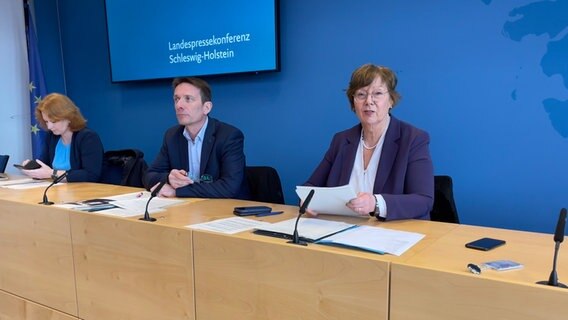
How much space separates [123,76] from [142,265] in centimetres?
271

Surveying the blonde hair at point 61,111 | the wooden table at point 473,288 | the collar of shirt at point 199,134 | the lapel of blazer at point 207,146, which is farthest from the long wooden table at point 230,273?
the blonde hair at point 61,111

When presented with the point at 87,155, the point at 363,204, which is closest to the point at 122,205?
the point at 363,204

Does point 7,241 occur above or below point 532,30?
below

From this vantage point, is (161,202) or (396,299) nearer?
(396,299)

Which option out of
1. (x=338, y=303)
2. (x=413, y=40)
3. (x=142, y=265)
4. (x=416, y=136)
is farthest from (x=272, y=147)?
(x=338, y=303)

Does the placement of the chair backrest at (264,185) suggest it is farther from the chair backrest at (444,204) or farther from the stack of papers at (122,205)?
the chair backrest at (444,204)

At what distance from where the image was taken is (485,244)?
1.16 meters

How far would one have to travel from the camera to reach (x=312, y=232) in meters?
1.29

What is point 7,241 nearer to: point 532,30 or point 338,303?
point 338,303

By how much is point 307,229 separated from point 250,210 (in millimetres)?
365

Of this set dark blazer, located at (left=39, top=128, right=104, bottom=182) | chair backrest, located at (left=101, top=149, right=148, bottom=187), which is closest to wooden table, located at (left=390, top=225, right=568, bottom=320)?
chair backrest, located at (left=101, top=149, right=148, bottom=187)

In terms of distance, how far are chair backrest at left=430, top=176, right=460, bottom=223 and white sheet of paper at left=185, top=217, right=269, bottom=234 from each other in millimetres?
879

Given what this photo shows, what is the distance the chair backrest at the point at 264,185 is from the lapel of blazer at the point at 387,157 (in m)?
0.72

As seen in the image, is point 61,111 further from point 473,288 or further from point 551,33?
point 551,33
